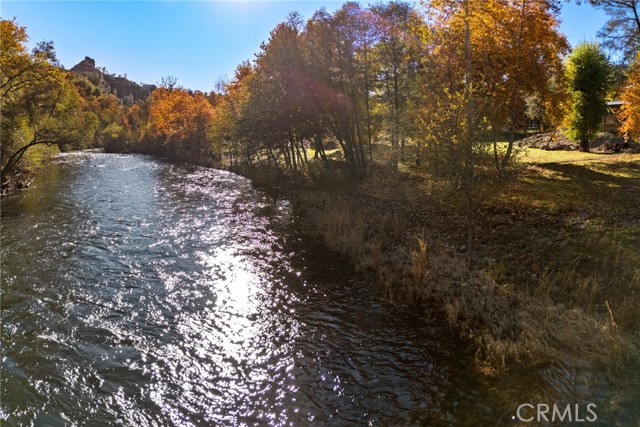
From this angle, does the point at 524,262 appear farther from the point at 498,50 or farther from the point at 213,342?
the point at 498,50

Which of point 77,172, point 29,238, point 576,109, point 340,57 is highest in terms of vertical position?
point 340,57

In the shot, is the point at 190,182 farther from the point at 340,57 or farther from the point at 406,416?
the point at 406,416

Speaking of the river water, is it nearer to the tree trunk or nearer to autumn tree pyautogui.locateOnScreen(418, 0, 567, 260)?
autumn tree pyautogui.locateOnScreen(418, 0, 567, 260)

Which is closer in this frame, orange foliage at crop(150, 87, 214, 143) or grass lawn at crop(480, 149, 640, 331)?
grass lawn at crop(480, 149, 640, 331)

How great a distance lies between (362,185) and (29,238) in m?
22.3

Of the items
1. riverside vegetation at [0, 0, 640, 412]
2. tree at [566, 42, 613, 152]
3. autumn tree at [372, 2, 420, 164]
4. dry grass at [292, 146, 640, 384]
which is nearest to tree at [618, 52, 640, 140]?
riverside vegetation at [0, 0, 640, 412]

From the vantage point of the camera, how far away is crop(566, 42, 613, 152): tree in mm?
36188

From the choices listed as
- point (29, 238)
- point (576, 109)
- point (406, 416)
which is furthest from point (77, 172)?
point (576, 109)

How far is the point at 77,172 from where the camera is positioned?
46438 millimetres
